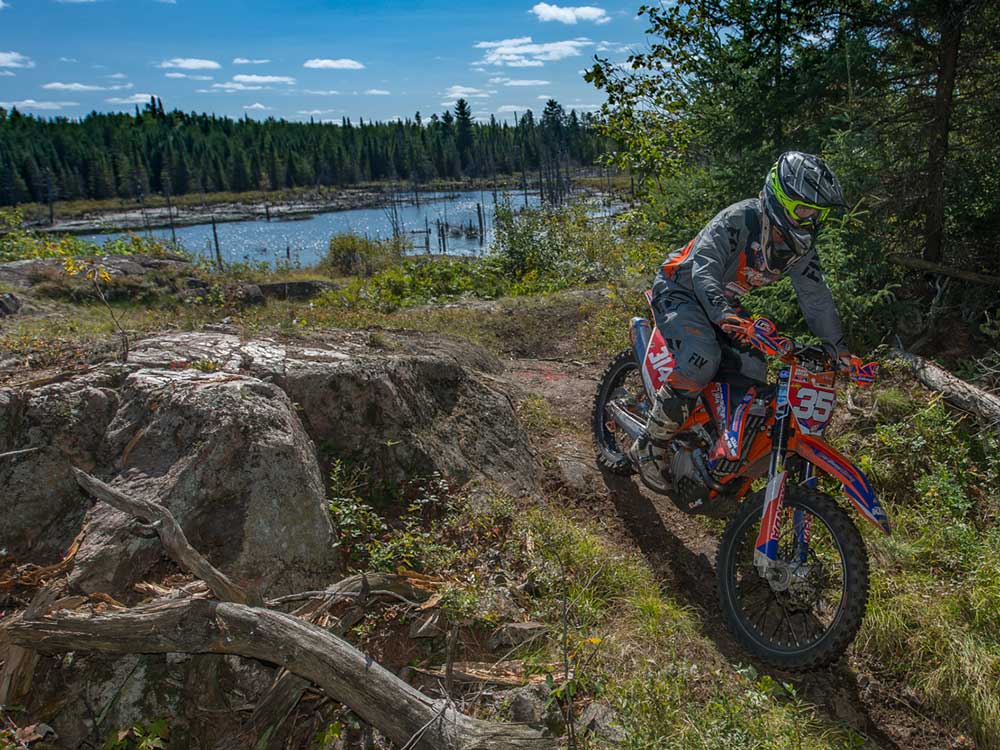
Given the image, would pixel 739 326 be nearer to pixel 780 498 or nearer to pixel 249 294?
pixel 780 498

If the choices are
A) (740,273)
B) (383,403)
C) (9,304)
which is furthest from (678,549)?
(9,304)

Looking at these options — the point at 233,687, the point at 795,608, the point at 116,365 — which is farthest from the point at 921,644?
the point at 116,365

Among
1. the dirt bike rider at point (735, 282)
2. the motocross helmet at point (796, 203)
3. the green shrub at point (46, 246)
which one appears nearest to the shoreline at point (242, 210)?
the green shrub at point (46, 246)

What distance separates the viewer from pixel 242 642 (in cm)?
318

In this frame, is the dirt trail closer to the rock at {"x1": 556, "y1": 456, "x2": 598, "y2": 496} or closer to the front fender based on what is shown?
the rock at {"x1": 556, "y1": 456, "x2": 598, "y2": 496}

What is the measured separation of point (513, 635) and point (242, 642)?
1.41 metres

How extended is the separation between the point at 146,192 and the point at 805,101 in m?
133

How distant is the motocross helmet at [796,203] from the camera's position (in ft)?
12.3

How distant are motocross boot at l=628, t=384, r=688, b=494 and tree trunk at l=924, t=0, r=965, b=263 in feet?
17.1

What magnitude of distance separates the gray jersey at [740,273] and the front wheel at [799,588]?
109 centimetres

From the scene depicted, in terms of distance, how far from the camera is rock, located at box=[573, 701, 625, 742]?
312 cm

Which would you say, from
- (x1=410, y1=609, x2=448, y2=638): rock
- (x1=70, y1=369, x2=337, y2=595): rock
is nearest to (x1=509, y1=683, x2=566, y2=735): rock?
(x1=410, y1=609, x2=448, y2=638): rock

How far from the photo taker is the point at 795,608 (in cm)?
400

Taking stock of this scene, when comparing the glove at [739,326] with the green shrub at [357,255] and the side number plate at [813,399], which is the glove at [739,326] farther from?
the green shrub at [357,255]
